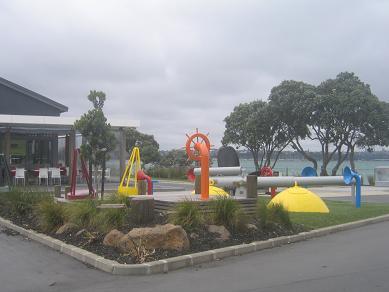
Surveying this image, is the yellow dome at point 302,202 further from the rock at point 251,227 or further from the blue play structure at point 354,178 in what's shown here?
the rock at point 251,227

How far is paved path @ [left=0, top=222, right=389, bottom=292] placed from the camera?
713cm

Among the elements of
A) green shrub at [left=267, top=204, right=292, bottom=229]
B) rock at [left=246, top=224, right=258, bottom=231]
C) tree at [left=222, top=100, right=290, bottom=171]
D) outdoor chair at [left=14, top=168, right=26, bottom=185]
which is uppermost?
tree at [left=222, top=100, right=290, bottom=171]

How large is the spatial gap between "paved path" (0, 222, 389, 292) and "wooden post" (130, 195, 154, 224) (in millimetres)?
1858

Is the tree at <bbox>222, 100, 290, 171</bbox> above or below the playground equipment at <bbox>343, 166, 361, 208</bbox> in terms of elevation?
above

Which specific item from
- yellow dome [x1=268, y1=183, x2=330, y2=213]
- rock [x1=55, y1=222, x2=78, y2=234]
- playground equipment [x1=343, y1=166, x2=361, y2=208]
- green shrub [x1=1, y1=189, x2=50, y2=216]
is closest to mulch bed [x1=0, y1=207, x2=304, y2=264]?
rock [x1=55, y1=222, x2=78, y2=234]

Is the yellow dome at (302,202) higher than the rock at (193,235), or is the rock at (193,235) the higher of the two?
the yellow dome at (302,202)

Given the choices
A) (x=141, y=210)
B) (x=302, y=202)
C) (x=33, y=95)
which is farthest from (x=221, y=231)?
(x=33, y=95)

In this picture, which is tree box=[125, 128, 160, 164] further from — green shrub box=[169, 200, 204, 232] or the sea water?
green shrub box=[169, 200, 204, 232]

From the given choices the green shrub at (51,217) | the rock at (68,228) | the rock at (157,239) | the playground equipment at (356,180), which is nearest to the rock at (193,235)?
the rock at (157,239)

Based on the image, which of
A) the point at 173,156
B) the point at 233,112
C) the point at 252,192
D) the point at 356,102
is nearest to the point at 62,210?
the point at 252,192

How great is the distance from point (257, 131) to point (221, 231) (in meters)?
31.6

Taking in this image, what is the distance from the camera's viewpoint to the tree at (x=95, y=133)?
683 inches

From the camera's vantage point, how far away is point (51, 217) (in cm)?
1125

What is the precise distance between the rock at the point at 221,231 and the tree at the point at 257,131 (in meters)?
30.1
